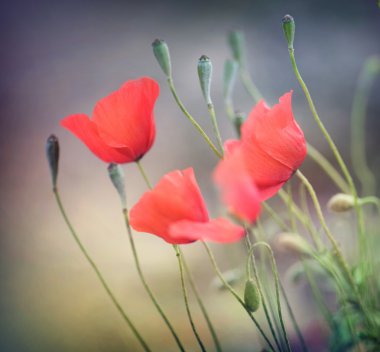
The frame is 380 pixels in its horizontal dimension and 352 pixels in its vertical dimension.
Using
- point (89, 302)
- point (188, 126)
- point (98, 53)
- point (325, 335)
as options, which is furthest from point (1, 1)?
point (325, 335)

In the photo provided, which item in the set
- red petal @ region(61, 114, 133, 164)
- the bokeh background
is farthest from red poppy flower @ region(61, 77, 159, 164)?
the bokeh background


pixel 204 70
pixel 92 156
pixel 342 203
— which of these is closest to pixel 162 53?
pixel 204 70

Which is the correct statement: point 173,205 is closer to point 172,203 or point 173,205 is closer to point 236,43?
point 172,203

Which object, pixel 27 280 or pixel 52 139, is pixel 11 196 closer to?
pixel 27 280

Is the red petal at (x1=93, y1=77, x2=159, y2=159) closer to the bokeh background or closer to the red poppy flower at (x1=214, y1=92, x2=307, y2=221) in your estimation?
the red poppy flower at (x1=214, y1=92, x2=307, y2=221)

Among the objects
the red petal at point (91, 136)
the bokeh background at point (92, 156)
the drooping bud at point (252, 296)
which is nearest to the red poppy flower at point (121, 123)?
the red petal at point (91, 136)

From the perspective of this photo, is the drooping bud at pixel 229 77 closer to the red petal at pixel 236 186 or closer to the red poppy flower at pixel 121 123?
the red poppy flower at pixel 121 123

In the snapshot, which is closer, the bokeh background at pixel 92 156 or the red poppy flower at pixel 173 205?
the red poppy flower at pixel 173 205
